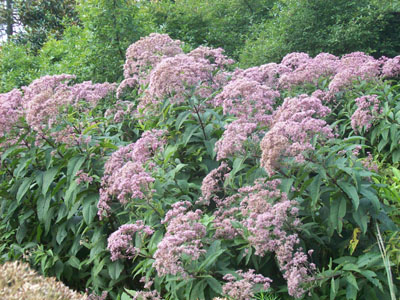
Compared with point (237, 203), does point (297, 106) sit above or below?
above

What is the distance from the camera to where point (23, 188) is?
4676 millimetres

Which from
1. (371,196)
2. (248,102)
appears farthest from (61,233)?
(371,196)

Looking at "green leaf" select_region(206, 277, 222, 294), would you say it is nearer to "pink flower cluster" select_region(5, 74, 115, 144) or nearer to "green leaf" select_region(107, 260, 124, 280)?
"green leaf" select_region(107, 260, 124, 280)

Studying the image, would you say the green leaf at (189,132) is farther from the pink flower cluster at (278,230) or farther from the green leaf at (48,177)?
the green leaf at (48,177)

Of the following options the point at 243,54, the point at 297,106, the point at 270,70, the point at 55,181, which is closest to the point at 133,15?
the point at 243,54

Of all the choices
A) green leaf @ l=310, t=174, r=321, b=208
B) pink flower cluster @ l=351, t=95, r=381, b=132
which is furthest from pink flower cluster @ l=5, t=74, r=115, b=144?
pink flower cluster @ l=351, t=95, r=381, b=132

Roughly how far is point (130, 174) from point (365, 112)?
8.37 feet

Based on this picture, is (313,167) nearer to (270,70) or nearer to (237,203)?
(237,203)

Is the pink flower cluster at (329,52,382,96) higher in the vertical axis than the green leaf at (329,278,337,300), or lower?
higher

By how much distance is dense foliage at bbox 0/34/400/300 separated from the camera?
3418mm

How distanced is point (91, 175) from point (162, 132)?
797 millimetres

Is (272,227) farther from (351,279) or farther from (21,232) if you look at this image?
(21,232)

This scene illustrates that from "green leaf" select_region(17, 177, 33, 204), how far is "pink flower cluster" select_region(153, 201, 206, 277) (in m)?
1.77

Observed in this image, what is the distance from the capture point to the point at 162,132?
4641 mm
